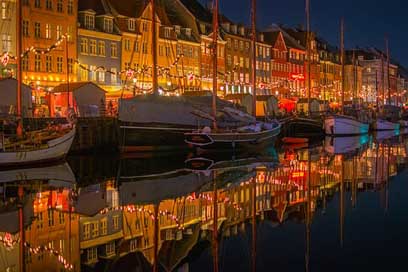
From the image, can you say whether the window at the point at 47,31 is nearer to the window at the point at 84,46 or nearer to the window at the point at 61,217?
the window at the point at 84,46

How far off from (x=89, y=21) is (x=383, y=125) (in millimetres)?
44180

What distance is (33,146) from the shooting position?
33.0 metres

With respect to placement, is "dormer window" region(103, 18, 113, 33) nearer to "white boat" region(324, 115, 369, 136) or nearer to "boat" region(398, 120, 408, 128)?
"white boat" region(324, 115, 369, 136)

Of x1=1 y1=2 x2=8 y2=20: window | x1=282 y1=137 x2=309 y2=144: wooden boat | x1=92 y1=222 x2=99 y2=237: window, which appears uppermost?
x1=1 y1=2 x2=8 y2=20: window

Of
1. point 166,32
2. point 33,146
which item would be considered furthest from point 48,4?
point 33,146

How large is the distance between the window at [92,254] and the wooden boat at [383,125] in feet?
228

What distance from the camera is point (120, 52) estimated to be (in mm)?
59594

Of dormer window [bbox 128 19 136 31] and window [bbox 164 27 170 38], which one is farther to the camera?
window [bbox 164 27 170 38]

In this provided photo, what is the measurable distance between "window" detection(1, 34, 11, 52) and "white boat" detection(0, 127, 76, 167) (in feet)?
47.4

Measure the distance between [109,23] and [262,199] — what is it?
131 feet

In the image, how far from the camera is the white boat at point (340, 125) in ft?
212

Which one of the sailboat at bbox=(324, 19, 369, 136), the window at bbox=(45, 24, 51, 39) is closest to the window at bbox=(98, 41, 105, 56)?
the window at bbox=(45, 24, 51, 39)

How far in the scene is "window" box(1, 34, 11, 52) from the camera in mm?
46812

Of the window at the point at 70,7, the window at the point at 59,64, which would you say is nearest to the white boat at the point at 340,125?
the window at the point at 59,64
